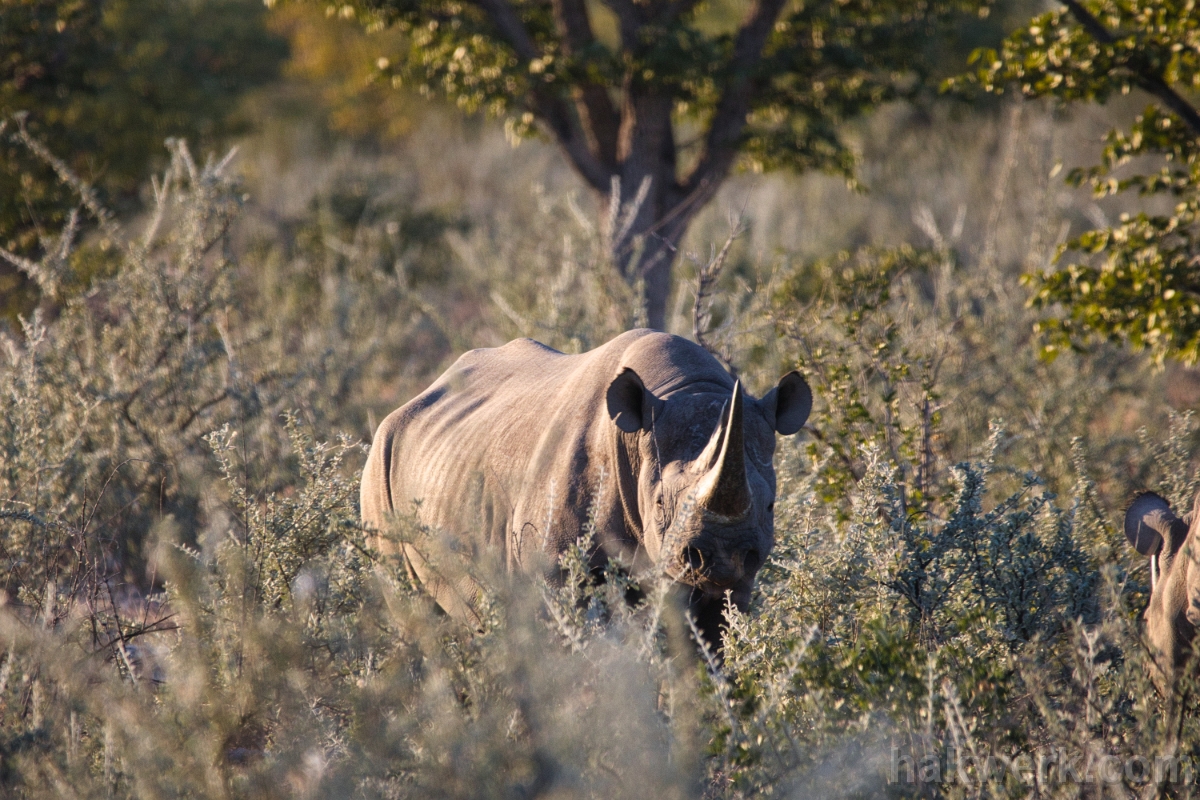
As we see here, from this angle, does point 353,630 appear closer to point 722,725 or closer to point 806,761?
point 722,725

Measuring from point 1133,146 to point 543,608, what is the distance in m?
4.18

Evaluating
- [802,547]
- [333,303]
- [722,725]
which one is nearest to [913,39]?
[333,303]

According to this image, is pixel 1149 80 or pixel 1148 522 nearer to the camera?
pixel 1148 522

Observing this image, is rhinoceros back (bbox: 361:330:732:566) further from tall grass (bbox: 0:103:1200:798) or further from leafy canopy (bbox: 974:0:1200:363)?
leafy canopy (bbox: 974:0:1200:363)

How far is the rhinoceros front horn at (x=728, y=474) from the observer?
139 inches

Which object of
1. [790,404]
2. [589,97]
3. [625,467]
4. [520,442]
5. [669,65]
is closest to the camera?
[625,467]

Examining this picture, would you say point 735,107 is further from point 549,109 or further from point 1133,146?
point 1133,146

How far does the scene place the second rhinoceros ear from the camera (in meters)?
3.87

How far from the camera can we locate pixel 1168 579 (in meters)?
3.72

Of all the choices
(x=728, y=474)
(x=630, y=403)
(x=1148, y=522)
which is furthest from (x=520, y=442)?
(x=1148, y=522)

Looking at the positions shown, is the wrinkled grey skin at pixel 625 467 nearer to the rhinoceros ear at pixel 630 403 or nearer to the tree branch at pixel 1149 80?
the rhinoceros ear at pixel 630 403

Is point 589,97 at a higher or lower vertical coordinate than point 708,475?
higher

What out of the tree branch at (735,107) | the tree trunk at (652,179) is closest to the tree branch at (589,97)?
the tree trunk at (652,179)

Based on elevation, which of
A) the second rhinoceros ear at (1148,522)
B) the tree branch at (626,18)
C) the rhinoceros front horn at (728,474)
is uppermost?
the tree branch at (626,18)
